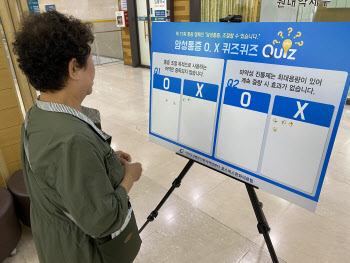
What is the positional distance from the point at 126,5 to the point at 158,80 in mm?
6849

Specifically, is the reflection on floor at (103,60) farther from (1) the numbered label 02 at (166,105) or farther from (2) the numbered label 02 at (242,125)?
(2) the numbered label 02 at (242,125)

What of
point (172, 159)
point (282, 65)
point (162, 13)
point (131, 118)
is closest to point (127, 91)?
point (131, 118)

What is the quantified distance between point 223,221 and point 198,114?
108cm

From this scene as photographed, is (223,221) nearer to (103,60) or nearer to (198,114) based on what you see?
(198,114)

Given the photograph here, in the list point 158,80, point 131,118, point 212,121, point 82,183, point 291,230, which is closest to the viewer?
point 82,183

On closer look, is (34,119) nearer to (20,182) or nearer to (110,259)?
(110,259)

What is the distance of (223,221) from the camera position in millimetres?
2182

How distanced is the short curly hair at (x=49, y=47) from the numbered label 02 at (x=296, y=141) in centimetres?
87

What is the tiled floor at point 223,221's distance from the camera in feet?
6.23

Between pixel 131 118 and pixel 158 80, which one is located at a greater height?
pixel 158 80

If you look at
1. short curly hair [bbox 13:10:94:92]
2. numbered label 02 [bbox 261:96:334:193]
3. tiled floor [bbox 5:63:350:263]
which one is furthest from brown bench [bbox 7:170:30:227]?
numbered label 02 [bbox 261:96:334:193]

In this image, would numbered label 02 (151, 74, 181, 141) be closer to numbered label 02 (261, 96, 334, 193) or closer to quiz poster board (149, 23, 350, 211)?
quiz poster board (149, 23, 350, 211)

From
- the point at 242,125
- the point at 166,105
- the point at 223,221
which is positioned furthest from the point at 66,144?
the point at 223,221

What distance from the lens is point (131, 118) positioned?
14.2ft
